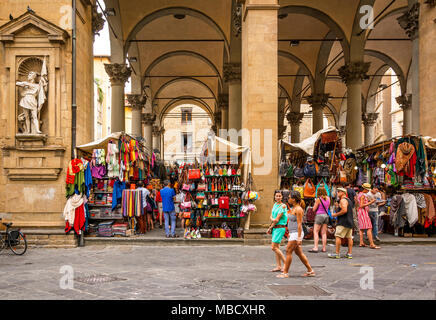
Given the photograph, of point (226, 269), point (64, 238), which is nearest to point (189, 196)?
point (64, 238)

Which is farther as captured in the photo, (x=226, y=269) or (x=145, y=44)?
(x=145, y=44)

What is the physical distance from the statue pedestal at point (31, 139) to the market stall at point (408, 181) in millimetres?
9054

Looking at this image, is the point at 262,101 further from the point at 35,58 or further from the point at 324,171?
the point at 35,58

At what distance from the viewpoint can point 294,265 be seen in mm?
7703

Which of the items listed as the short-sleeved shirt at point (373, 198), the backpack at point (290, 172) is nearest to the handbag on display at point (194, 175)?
the backpack at point (290, 172)

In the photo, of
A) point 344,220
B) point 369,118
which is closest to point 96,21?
point 344,220

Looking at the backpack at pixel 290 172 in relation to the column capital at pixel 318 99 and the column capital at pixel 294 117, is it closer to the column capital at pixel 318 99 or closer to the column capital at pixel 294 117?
the column capital at pixel 318 99

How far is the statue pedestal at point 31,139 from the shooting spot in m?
10.3

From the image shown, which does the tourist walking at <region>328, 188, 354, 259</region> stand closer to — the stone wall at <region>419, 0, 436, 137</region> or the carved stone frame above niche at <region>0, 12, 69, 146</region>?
the stone wall at <region>419, 0, 436, 137</region>

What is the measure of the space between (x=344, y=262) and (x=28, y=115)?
8189mm

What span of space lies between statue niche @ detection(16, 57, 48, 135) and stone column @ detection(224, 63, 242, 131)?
→ 8904 mm

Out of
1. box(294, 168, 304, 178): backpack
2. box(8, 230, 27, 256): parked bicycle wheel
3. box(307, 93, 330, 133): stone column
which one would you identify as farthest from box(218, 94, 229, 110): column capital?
box(8, 230, 27, 256): parked bicycle wheel

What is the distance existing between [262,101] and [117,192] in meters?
4.53

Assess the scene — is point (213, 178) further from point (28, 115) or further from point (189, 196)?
point (28, 115)
